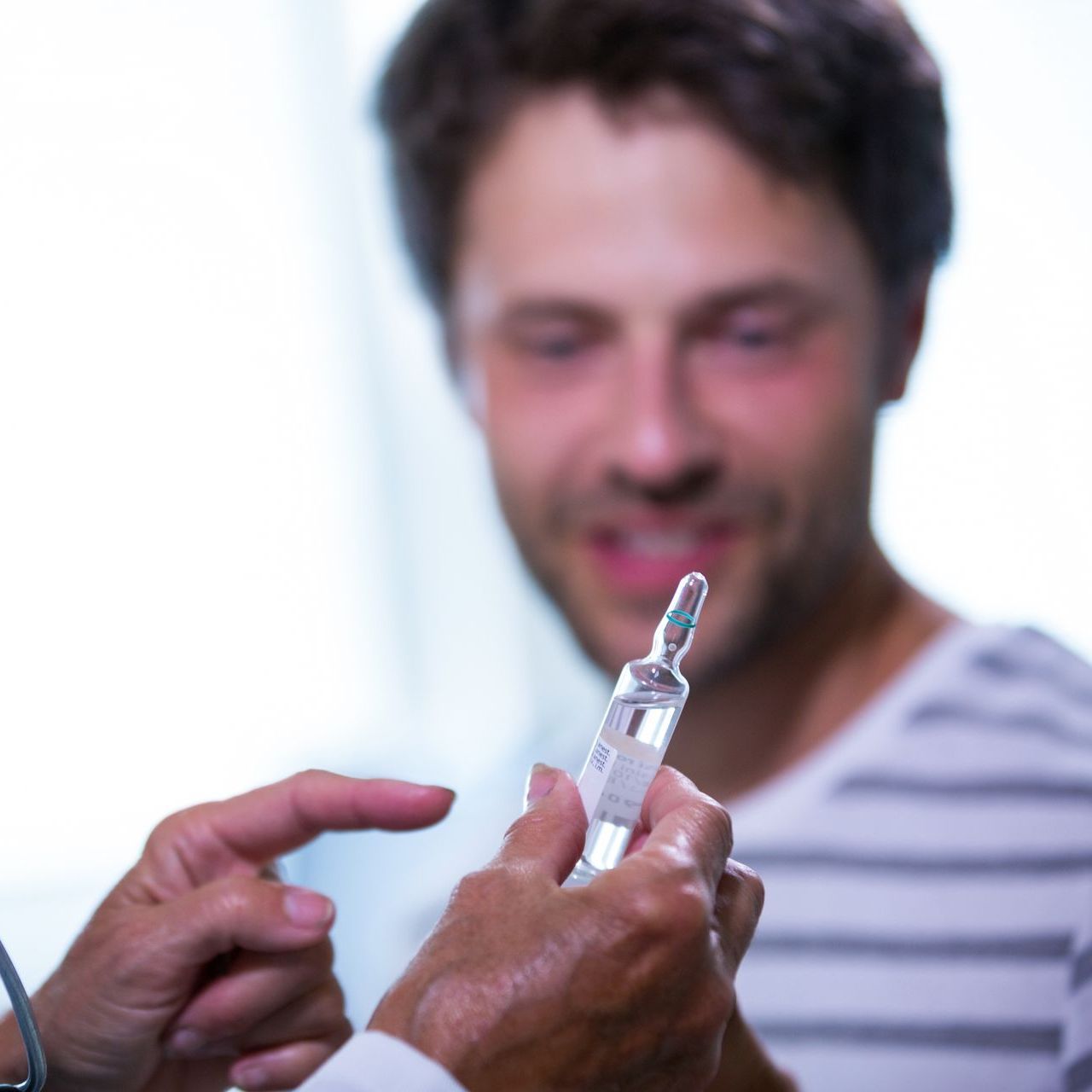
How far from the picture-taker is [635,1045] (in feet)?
2.41

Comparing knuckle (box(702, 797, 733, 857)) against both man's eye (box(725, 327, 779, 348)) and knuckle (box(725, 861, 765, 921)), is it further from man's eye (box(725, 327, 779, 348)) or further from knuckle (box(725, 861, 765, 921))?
man's eye (box(725, 327, 779, 348))

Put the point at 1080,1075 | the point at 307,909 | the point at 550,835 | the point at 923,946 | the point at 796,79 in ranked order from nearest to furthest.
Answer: the point at 550,835
the point at 307,909
the point at 1080,1075
the point at 923,946
the point at 796,79

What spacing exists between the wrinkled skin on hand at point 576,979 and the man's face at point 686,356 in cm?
74

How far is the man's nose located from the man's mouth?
56mm

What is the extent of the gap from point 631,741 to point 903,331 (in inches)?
28.9

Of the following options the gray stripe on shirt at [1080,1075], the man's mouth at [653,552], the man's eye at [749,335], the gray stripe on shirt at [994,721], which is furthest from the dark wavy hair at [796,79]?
the gray stripe on shirt at [1080,1075]

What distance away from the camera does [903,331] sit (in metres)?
1.40

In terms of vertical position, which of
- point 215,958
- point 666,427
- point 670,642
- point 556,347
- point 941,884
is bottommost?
point 941,884

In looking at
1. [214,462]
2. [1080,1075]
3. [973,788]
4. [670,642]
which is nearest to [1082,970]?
[1080,1075]

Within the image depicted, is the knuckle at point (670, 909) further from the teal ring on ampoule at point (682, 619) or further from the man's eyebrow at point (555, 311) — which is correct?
the man's eyebrow at point (555, 311)

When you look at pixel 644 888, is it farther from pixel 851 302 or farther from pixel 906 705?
pixel 851 302

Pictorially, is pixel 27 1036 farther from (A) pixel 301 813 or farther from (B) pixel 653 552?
(B) pixel 653 552

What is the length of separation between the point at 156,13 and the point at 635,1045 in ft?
4.75

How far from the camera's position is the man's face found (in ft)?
4.71
